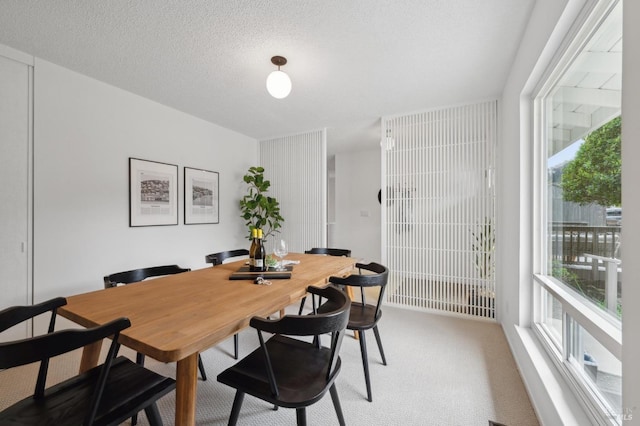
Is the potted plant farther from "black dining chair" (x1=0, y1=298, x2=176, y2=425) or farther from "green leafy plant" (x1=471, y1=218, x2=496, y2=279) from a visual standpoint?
"black dining chair" (x1=0, y1=298, x2=176, y2=425)

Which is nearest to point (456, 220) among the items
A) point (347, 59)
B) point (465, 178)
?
point (465, 178)

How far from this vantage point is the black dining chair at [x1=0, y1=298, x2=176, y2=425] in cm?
78

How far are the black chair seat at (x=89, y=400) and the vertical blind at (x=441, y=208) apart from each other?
3.09 meters

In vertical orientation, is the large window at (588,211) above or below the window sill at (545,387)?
above

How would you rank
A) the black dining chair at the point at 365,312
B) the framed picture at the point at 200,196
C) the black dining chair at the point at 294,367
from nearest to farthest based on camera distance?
the black dining chair at the point at 294,367 < the black dining chair at the point at 365,312 < the framed picture at the point at 200,196

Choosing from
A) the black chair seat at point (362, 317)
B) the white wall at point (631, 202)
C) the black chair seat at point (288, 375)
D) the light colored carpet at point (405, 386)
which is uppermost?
the white wall at point (631, 202)

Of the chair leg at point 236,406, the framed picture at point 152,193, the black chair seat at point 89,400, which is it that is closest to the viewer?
the black chair seat at point 89,400

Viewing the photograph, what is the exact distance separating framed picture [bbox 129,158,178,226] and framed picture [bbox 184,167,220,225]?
172mm

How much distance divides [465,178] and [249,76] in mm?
2808

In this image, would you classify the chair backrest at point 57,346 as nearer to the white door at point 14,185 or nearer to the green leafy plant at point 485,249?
the white door at point 14,185

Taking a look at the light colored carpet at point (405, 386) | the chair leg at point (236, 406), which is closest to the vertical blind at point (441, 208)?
the light colored carpet at point (405, 386)

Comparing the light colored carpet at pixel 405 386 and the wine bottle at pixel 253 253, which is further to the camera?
the wine bottle at pixel 253 253

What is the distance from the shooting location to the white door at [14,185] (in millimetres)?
2146

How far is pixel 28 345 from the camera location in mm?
764
